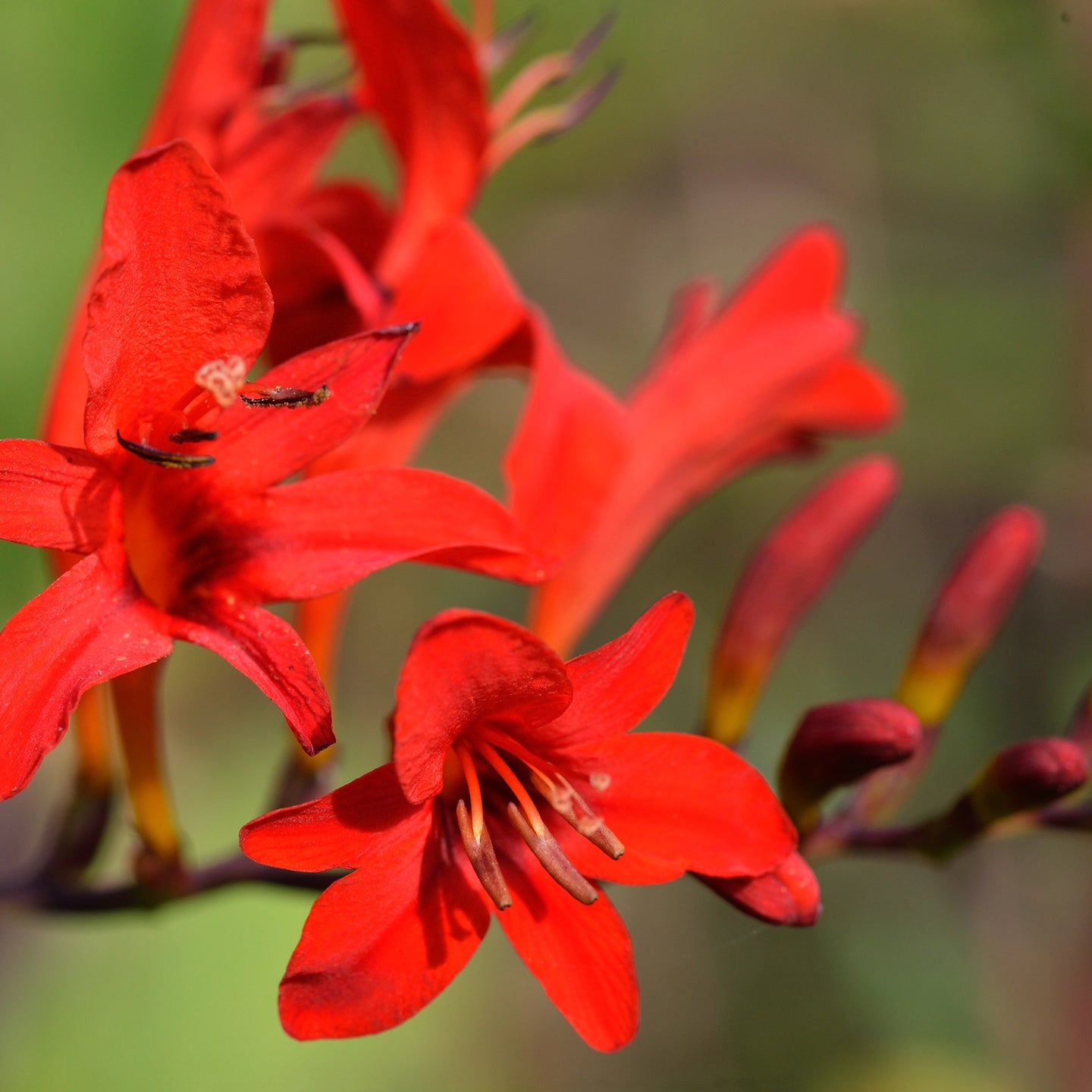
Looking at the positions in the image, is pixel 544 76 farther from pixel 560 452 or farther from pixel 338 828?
pixel 338 828

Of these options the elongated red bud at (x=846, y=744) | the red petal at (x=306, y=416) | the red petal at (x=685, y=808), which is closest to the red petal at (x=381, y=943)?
the red petal at (x=685, y=808)

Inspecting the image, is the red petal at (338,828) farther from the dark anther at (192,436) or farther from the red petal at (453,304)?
the red petal at (453,304)

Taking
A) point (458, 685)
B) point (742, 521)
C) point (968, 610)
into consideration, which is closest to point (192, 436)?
point (458, 685)

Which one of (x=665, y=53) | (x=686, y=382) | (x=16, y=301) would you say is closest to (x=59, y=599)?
(x=686, y=382)

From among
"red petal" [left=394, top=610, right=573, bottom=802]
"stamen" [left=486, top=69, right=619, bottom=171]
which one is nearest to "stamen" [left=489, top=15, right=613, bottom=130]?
"stamen" [left=486, top=69, right=619, bottom=171]

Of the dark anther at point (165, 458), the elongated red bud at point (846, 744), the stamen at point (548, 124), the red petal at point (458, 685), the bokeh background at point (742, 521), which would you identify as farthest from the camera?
the bokeh background at point (742, 521)

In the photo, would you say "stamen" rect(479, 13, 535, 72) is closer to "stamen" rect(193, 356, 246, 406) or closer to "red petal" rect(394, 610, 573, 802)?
"stamen" rect(193, 356, 246, 406)

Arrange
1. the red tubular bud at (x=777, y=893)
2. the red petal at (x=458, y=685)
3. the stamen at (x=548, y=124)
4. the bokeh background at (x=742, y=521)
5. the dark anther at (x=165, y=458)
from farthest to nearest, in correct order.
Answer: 1. the bokeh background at (x=742, y=521)
2. the stamen at (x=548, y=124)
3. the red tubular bud at (x=777, y=893)
4. the dark anther at (x=165, y=458)
5. the red petal at (x=458, y=685)
